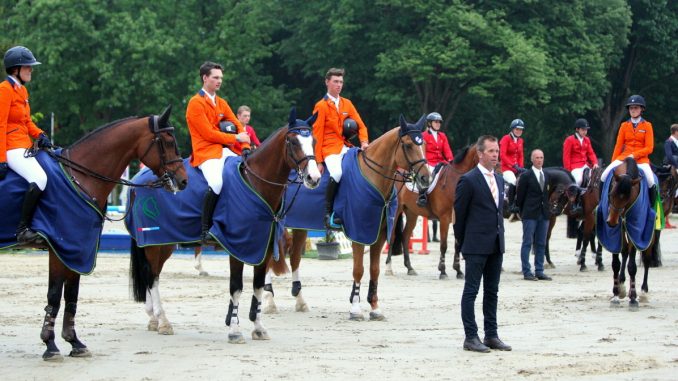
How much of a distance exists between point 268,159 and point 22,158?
299cm

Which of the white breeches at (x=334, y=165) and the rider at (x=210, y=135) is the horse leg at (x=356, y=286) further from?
the rider at (x=210, y=135)

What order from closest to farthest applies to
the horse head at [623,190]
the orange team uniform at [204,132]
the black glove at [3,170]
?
the black glove at [3,170], the orange team uniform at [204,132], the horse head at [623,190]

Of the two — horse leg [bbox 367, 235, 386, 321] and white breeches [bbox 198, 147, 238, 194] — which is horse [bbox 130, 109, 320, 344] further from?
horse leg [bbox 367, 235, 386, 321]

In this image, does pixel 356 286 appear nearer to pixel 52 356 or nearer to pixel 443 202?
pixel 52 356

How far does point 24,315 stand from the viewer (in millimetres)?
14961

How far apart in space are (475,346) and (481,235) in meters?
1.17

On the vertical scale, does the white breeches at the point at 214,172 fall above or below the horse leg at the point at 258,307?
above

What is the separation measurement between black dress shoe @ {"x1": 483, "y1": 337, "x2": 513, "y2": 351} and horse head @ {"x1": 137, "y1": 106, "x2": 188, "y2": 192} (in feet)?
12.0

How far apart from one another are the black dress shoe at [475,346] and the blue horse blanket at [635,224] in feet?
17.4

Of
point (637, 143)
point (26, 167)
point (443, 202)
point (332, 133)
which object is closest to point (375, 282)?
point (332, 133)

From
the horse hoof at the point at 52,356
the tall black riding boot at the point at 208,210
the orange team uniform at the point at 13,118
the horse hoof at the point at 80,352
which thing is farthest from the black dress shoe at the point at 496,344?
the orange team uniform at the point at 13,118

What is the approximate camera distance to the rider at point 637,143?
1695cm

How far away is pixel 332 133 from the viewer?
16.0 m

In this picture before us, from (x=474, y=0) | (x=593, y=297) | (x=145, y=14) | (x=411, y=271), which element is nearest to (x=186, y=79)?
(x=145, y=14)
